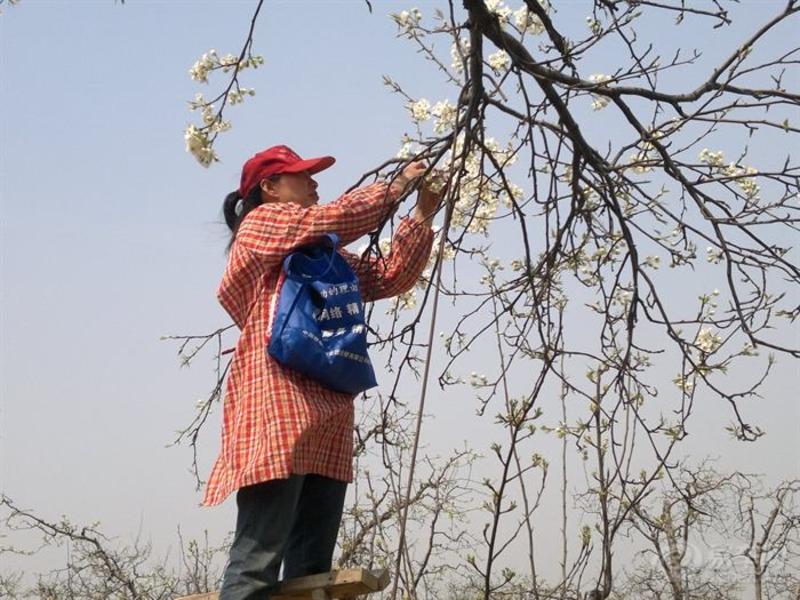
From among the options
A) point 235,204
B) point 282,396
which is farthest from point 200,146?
point 282,396

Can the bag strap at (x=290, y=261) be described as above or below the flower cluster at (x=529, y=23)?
below

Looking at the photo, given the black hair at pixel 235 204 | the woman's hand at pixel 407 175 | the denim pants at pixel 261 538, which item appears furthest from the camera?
the black hair at pixel 235 204

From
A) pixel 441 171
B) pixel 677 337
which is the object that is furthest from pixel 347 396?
pixel 677 337

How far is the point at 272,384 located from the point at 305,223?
346mm

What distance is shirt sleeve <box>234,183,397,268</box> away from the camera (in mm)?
2146

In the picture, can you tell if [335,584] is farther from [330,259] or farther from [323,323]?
[330,259]

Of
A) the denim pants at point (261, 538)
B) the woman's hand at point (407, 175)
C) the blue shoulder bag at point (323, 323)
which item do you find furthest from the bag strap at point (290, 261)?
the denim pants at point (261, 538)

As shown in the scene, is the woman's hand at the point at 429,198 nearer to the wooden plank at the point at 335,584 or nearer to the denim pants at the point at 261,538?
the denim pants at the point at 261,538

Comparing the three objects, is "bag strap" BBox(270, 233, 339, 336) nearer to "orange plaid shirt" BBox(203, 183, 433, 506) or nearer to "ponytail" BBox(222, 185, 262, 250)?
"orange plaid shirt" BBox(203, 183, 433, 506)

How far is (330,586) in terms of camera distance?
2027mm

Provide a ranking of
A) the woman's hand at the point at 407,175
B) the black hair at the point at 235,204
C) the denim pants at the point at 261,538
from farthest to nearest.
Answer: the black hair at the point at 235,204
the woman's hand at the point at 407,175
the denim pants at the point at 261,538

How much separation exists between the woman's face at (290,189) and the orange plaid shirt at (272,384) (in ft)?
0.42

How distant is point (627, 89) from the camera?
235cm

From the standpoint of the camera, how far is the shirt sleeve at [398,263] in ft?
7.96
